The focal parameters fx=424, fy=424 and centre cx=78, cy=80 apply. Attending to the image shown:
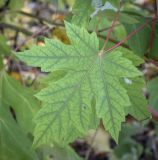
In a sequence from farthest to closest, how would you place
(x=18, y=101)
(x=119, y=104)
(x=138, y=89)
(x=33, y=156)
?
(x=18, y=101)
(x=33, y=156)
(x=138, y=89)
(x=119, y=104)

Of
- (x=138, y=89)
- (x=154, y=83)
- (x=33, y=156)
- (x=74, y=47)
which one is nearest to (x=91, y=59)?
(x=74, y=47)

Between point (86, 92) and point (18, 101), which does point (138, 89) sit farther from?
point (18, 101)

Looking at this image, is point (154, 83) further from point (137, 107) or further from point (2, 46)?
point (2, 46)

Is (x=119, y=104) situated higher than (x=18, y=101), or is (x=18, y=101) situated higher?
(x=119, y=104)

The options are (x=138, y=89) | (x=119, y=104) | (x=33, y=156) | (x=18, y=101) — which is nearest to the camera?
(x=119, y=104)

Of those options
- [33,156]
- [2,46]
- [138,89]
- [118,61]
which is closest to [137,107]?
[138,89]

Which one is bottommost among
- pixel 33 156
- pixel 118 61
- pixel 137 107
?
pixel 33 156

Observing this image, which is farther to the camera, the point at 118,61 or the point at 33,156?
the point at 33,156
